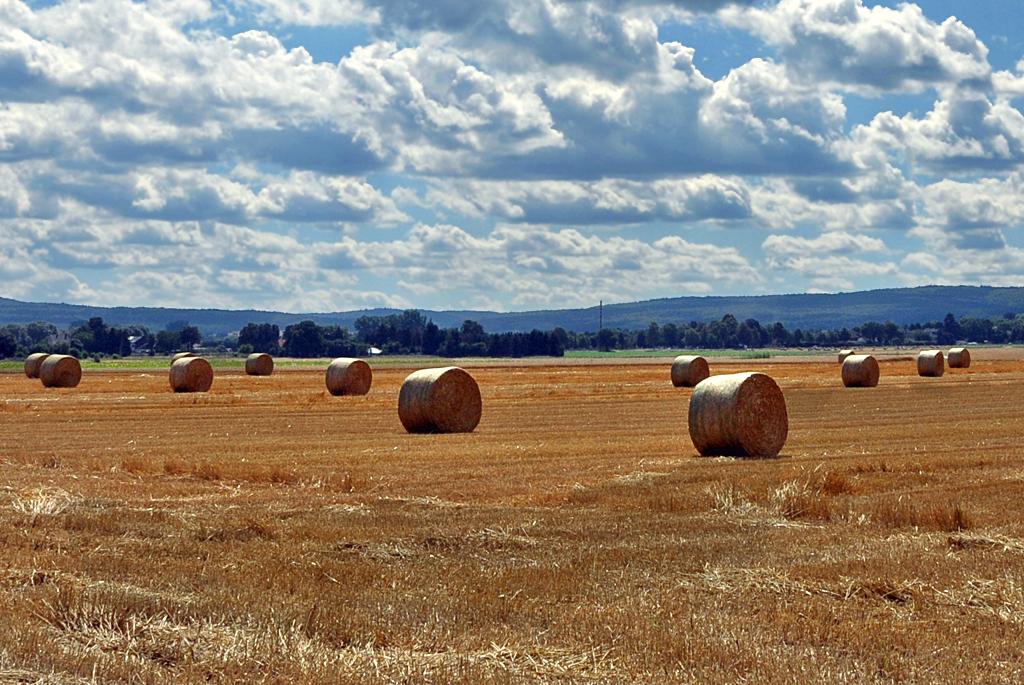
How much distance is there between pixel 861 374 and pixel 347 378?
21.1 metres

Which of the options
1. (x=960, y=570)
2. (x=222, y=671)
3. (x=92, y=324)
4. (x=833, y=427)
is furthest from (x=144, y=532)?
(x=92, y=324)

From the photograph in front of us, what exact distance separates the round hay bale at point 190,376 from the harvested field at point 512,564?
2952cm

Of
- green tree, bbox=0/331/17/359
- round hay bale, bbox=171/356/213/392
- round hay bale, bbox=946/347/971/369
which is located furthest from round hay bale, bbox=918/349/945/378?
green tree, bbox=0/331/17/359

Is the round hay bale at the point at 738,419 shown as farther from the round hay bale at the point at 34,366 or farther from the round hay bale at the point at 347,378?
the round hay bale at the point at 34,366

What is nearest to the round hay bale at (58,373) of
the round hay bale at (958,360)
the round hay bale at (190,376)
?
the round hay bale at (190,376)

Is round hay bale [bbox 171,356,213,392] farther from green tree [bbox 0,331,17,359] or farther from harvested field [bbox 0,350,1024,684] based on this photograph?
green tree [bbox 0,331,17,359]

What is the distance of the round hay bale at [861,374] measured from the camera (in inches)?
2005

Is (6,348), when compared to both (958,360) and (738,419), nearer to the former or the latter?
(958,360)

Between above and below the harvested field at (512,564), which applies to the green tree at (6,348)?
above

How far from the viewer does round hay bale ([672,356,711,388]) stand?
184 ft

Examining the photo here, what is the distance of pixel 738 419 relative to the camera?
23.1m

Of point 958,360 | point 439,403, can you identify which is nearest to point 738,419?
point 439,403

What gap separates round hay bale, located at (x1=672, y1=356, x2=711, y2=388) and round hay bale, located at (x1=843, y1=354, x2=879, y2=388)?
7.08 m

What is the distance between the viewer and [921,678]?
763 cm
